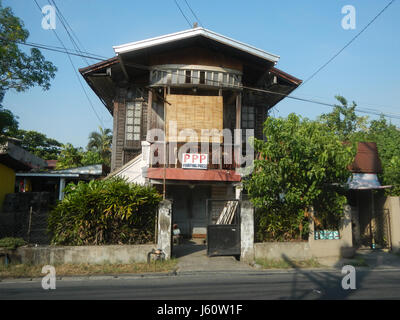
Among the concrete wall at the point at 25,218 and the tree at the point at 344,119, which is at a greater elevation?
the tree at the point at 344,119

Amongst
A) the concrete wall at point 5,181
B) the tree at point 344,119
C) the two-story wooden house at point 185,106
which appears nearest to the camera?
the two-story wooden house at point 185,106

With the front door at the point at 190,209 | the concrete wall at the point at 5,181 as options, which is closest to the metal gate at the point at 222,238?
the front door at the point at 190,209

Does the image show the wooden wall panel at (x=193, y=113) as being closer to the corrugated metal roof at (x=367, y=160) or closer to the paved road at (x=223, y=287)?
the corrugated metal roof at (x=367, y=160)

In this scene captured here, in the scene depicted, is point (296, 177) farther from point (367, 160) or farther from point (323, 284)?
point (367, 160)

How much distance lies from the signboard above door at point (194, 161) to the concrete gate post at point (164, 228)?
4.04 m

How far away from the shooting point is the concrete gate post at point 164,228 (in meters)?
9.88

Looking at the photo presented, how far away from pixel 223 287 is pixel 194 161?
741cm

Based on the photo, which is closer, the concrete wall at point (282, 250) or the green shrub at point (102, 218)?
the green shrub at point (102, 218)

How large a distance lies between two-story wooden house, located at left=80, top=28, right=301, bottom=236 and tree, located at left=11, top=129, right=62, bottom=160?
3036cm

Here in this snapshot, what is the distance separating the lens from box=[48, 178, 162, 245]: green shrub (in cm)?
967

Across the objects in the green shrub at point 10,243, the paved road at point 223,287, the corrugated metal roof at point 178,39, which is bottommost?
the paved road at point 223,287

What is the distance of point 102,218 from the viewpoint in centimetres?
962
